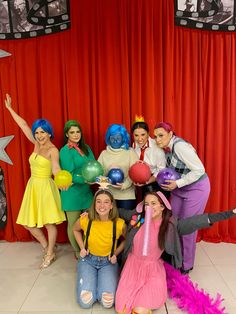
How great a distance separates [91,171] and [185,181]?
73 centimetres

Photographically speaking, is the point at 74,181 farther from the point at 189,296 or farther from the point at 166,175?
the point at 189,296

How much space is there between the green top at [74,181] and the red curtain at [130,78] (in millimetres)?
399

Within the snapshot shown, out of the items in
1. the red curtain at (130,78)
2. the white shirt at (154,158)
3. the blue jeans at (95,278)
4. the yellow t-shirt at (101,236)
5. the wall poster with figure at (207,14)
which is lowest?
the blue jeans at (95,278)

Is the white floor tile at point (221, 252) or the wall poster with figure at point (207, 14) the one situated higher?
the wall poster with figure at point (207, 14)

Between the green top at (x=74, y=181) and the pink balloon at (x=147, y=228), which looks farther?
the green top at (x=74, y=181)

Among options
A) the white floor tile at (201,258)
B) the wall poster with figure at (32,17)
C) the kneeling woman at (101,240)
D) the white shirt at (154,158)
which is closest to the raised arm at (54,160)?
the kneeling woman at (101,240)

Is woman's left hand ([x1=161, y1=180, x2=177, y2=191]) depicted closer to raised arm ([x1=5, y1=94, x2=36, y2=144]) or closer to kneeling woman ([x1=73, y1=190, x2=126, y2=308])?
kneeling woman ([x1=73, y1=190, x2=126, y2=308])

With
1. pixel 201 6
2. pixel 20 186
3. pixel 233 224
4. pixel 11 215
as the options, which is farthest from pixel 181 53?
pixel 11 215

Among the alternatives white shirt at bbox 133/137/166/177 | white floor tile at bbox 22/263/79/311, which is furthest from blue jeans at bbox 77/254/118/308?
white shirt at bbox 133/137/166/177

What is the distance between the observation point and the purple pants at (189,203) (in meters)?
2.63

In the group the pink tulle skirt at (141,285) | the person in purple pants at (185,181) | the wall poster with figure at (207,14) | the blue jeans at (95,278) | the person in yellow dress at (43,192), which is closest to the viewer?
the pink tulle skirt at (141,285)

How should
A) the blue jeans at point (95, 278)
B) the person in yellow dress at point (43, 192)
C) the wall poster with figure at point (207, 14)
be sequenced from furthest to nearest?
the wall poster with figure at point (207, 14) → the person in yellow dress at point (43, 192) → the blue jeans at point (95, 278)

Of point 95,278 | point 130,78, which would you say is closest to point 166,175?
point 95,278

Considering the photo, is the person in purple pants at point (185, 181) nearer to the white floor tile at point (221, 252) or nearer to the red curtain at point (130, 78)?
the white floor tile at point (221, 252)
